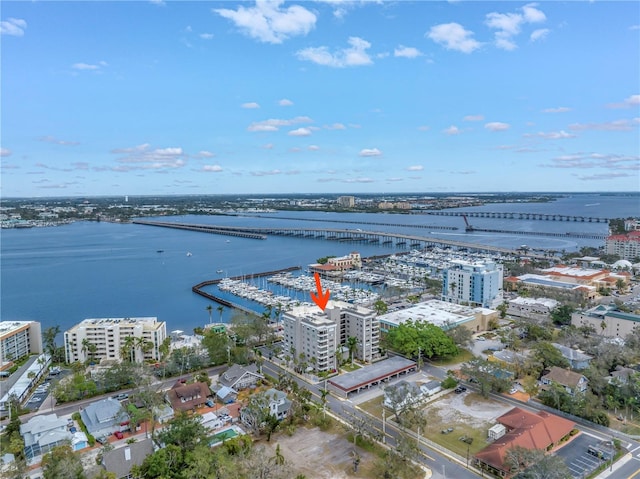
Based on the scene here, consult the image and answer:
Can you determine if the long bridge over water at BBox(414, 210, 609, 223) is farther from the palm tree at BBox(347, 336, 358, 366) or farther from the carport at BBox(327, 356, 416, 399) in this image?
the palm tree at BBox(347, 336, 358, 366)

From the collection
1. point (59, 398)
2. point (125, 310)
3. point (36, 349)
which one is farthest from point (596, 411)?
point (125, 310)

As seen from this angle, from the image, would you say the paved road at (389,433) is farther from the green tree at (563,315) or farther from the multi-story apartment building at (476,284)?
the multi-story apartment building at (476,284)

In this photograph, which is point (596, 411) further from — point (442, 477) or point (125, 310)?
point (125, 310)

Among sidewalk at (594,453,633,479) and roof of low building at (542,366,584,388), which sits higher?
roof of low building at (542,366,584,388)

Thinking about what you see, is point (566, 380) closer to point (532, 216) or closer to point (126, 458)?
point (126, 458)

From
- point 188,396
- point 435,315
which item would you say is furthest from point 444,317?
point 188,396

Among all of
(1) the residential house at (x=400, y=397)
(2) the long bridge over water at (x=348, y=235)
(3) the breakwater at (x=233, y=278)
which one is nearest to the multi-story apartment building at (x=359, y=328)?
(1) the residential house at (x=400, y=397)

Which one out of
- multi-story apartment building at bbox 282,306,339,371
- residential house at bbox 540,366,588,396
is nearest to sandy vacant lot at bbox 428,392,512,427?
residential house at bbox 540,366,588,396

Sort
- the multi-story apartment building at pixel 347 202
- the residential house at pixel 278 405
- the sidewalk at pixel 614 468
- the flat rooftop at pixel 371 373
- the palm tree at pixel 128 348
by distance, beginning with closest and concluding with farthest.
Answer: the sidewalk at pixel 614 468
the residential house at pixel 278 405
the flat rooftop at pixel 371 373
the palm tree at pixel 128 348
the multi-story apartment building at pixel 347 202
